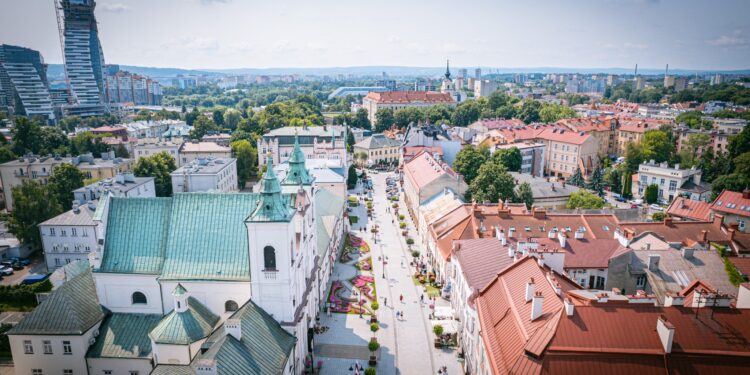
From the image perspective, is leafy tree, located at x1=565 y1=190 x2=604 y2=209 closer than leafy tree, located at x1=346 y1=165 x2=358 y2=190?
Yes

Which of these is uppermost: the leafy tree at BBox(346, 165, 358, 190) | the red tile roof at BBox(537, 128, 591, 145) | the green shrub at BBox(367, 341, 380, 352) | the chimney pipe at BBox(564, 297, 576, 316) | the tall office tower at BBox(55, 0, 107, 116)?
the tall office tower at BBox(55, 0, 107, 116)

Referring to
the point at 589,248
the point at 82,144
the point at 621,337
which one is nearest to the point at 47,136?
the point at 82,144

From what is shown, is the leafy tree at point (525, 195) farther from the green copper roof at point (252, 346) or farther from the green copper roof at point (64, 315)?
the green copper roof at point (64, 315)

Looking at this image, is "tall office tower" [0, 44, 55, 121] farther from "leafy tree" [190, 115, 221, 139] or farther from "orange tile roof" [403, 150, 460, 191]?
"orange tile roof" [403, 150, 460, 191]

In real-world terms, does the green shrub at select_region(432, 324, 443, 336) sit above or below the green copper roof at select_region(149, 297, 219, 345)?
below

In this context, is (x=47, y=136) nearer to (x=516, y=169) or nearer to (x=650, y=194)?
(x=516, y=169)

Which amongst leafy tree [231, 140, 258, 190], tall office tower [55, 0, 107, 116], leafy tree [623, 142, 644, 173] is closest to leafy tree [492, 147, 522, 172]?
leafy tree [623, 142, 644, 173]

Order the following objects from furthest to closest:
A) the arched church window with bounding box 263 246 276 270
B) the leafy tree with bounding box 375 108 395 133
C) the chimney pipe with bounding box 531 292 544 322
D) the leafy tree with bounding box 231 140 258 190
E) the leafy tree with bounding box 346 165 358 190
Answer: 1. the leafy tree with bounding box 375 108 395 133
2. the leafy tree with bounding box 231 140 258 190
3. the leafy tree with bounding box 346 165 358 190
4. the arched church window with bounding box 263 246 276 270
5. the chimney pipe with bounding box 531 292 544 322
